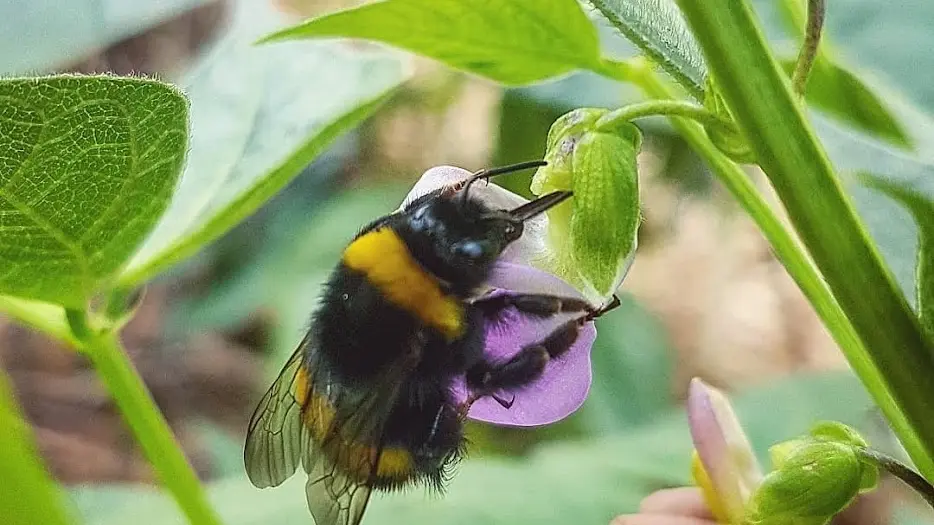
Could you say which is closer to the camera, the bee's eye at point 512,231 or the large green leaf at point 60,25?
the bee's eye at point 512,231

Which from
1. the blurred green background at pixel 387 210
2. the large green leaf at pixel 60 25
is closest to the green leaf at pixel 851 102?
the blurred green background at pixel 387 210

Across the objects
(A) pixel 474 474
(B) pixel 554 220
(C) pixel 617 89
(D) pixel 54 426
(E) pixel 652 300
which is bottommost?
(D) pixel 54 426

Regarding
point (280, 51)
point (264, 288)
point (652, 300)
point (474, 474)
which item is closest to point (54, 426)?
point (264, 288)

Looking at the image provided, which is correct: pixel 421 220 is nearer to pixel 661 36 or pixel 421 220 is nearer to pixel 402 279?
pixel 402 279

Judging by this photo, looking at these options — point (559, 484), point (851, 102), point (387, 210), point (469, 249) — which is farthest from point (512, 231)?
point (387, 210)

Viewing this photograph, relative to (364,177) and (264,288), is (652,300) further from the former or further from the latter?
(264,288)

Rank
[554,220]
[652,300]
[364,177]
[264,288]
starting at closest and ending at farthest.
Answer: [554,220] → [264,288] → [364,177] → [652,300]

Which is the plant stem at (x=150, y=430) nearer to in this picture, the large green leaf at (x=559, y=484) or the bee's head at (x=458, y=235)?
the bee's head at (x=458, y=235)
